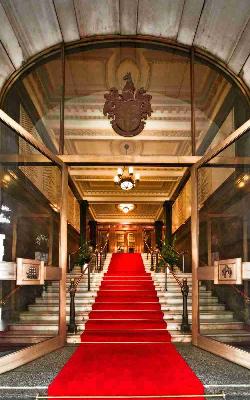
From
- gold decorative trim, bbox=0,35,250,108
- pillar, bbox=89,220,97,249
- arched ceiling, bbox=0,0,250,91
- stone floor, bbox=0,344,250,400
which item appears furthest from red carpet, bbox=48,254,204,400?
pillar, bbox=89,220,97,249

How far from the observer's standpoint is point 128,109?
6004 mm

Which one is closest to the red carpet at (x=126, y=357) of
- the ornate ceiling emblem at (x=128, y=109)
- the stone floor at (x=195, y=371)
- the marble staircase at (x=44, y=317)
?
the stone floor at (x=195, y=371)

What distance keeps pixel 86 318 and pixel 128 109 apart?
3692mm

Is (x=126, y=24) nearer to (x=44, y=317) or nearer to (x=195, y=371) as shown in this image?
(x=195, y=371)

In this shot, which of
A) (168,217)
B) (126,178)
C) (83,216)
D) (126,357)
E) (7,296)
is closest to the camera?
(126,357)

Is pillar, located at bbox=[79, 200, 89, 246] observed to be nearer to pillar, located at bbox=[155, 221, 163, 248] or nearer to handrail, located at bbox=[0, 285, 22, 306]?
pillar, located at bbox=[155, 221, 163, 248]

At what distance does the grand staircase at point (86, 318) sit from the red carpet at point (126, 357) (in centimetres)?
17

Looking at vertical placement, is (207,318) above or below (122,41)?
below

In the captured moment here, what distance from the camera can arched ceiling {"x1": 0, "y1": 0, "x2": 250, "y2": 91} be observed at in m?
5.31

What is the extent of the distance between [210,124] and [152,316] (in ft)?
11.9

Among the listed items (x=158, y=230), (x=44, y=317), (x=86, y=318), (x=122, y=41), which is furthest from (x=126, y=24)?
(x=158, y=230)

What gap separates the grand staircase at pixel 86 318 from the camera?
5.46 meters

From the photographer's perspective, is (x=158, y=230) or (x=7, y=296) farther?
(x=158, y=230)

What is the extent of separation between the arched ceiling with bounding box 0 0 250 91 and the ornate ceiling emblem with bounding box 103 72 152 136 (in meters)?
0.84
